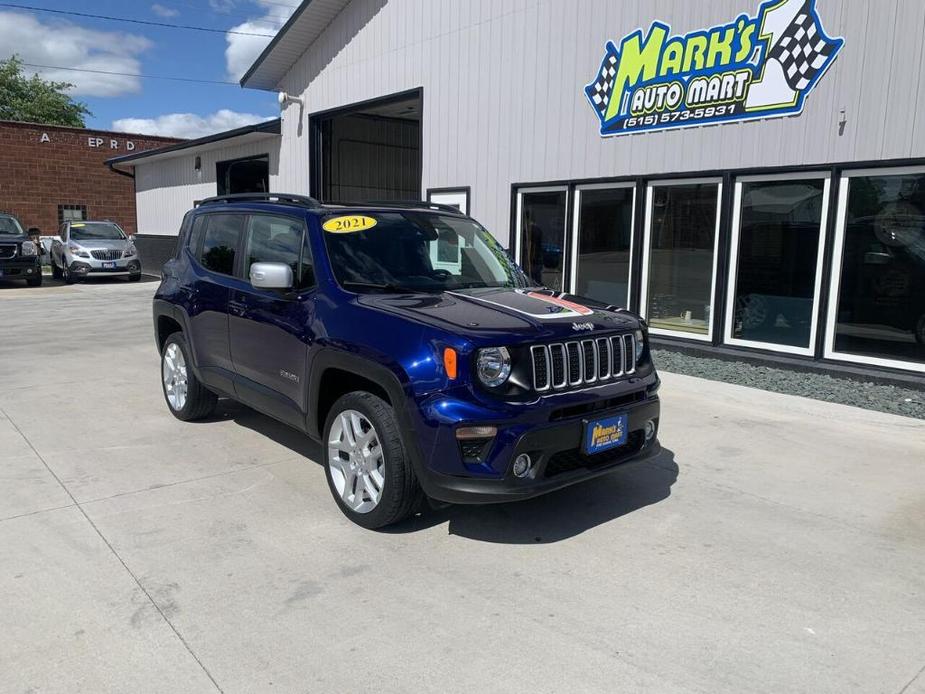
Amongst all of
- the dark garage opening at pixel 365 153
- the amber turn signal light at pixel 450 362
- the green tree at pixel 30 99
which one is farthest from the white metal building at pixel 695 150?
the green tree at pixel 30 99

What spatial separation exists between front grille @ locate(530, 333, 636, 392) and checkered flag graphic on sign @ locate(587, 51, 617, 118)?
6418 millimetres

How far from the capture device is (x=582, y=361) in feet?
13.4

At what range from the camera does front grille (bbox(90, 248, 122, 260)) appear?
20859 mm

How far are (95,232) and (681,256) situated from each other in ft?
60.9

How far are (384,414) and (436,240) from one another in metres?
1.67

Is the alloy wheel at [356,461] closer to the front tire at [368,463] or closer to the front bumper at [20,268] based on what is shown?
the front tire at [368,463]

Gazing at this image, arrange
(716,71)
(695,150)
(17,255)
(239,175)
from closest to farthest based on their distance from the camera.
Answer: (716,71) < (695,150) < (17,255) < (239,175)

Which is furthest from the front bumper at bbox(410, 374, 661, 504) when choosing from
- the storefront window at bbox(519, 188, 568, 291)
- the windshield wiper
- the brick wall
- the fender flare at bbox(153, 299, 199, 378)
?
the brick wall

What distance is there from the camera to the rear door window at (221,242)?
5629mm

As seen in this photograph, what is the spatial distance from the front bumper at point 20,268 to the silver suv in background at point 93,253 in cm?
139

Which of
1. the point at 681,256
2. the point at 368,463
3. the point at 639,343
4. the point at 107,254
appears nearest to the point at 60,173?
the point at 107,254

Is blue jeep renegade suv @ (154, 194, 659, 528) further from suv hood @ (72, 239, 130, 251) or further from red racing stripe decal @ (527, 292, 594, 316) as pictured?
suv hood @ (72, 239, 130, 251)

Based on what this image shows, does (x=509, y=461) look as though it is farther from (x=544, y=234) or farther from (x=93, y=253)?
(x=93, y=253)

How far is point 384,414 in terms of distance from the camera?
13.2ft
